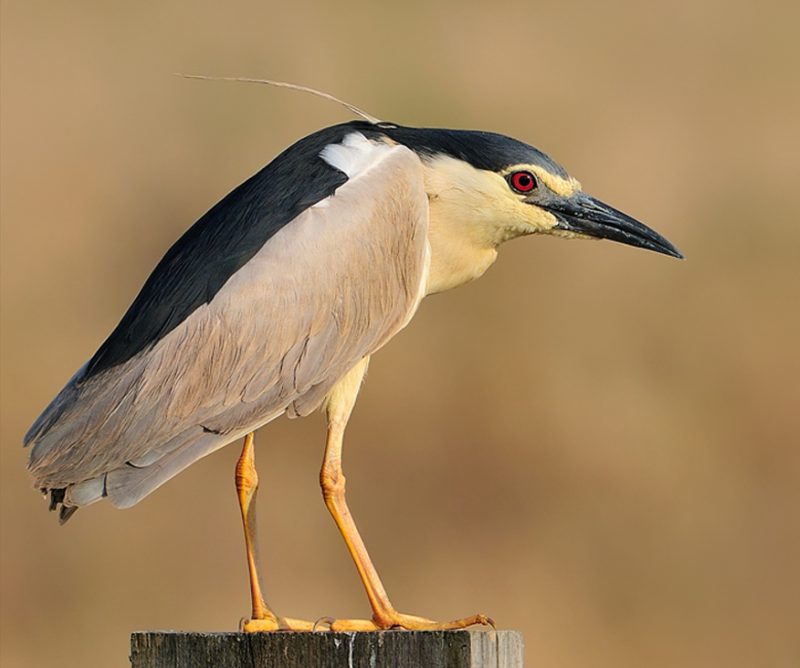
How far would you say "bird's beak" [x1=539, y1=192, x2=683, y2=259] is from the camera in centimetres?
427

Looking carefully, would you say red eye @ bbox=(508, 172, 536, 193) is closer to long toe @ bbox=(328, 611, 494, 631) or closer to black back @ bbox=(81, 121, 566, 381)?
black back @ bbox=(81, 121, 566, 381)

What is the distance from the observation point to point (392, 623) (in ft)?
12.0

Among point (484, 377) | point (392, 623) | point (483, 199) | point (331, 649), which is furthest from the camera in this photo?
point (484, 377)

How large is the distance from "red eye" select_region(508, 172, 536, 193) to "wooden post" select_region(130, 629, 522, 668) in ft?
5.06

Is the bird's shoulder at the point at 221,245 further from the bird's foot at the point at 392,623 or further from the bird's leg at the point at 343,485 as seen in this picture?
the bird's foot at the point at 392,623

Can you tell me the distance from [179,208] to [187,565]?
227 centimetres

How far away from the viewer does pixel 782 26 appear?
12156 millimetres

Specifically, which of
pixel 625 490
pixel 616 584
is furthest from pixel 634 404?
pixel 616 584

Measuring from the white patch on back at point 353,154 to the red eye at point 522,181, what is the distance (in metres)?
0.32

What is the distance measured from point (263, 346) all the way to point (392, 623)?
71 cm

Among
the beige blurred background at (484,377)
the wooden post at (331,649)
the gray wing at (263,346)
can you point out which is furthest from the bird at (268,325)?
the beige blurred background at (484,377)

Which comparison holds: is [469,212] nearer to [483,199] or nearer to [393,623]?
[483,199]

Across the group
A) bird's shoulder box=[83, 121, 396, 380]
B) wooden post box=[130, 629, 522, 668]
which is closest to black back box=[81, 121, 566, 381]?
bird's shoulder box=[83, 121, 396, 380]

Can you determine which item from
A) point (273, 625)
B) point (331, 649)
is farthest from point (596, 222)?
point (331, 649)
